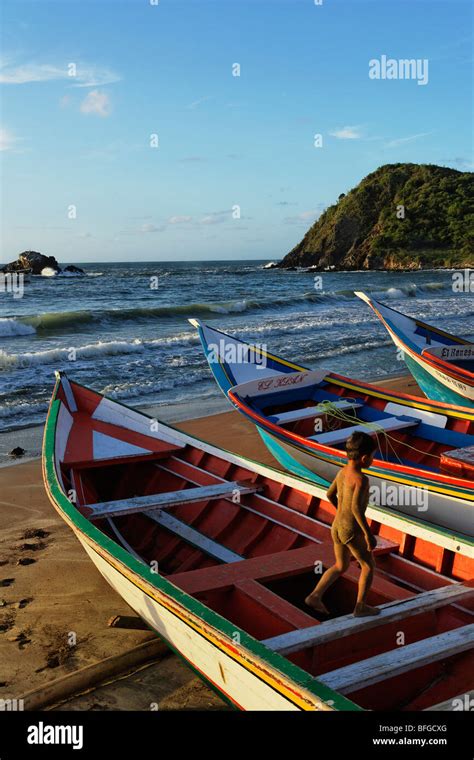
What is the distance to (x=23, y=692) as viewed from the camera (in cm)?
419

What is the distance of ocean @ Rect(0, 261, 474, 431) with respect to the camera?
13.8 metres

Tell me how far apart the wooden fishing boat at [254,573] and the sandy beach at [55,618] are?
0.43 m

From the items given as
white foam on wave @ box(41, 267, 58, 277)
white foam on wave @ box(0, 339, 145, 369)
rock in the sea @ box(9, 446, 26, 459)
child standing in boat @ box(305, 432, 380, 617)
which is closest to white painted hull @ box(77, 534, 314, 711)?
child standing in boat @ box(305, 432, 380, 617)

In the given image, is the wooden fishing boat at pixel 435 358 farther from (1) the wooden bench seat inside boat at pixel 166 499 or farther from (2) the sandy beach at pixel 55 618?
(2) the sandy beach at pixel 55 618

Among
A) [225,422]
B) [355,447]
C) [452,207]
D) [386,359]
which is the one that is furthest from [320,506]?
[452,207]

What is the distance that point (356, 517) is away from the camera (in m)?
3.72

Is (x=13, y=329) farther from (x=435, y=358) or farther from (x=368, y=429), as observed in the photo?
(x=368, y=429)

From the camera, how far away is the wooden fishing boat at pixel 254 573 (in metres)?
3.33

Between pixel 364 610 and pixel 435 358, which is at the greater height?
pixel 435 358

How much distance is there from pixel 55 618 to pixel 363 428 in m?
4.15

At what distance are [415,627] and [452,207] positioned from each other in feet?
266

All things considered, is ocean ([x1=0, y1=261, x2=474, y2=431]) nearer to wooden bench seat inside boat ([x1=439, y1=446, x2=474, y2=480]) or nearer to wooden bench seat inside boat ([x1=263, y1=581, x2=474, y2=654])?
wooden bench seat inside boat ([x1=439, y1=446, x2=474, y2=480])

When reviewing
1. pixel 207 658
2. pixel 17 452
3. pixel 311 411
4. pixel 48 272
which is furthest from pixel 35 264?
pixel 207 658

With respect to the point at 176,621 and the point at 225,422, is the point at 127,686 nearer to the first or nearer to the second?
the point at 176,621
